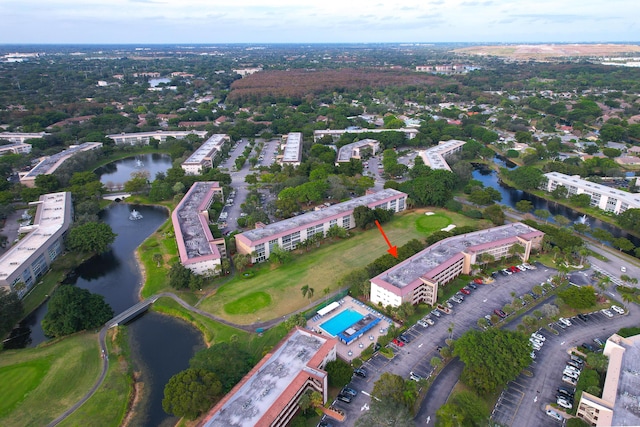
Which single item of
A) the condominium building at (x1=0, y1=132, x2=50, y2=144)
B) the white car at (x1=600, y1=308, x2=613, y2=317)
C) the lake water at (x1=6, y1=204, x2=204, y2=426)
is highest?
the condominium building at (x1=0, y1=132, x2=50, y2=144)

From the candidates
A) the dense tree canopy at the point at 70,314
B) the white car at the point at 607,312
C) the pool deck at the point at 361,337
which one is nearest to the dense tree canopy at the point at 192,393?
the pool deck at the point at 361,337

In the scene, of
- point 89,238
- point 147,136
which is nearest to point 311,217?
point 89,238

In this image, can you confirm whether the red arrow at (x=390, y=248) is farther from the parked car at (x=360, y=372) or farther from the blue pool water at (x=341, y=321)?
the parked car at (x=360, y=372)

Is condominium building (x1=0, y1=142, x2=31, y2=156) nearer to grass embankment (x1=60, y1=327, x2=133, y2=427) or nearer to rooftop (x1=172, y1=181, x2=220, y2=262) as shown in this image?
rooftop (x1=172, y1=181, x2=220, y2=262)

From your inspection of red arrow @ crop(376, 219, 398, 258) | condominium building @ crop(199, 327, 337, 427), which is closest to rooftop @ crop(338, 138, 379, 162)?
red arrow @ crop(376, 219, 398, 258)

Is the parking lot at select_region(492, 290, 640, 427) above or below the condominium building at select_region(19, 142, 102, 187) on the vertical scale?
below

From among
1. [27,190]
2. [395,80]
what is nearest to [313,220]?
[27,190]

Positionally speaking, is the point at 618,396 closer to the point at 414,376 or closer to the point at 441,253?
the point at 414,376

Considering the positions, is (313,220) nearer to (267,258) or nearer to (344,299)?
(267,258)
